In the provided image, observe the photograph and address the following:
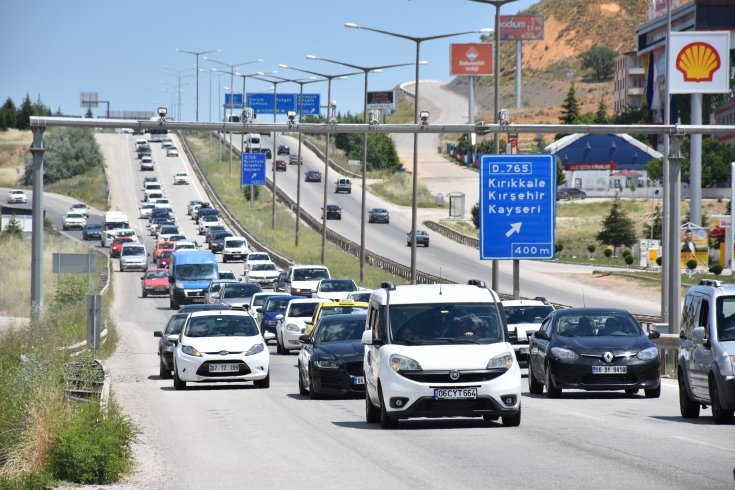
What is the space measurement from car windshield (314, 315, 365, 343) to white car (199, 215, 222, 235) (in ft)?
263

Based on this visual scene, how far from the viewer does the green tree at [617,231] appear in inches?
4003

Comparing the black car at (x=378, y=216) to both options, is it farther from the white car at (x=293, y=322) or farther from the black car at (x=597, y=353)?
the black car at (x=597, y=353)

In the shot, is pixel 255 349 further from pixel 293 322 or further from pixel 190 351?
pixel 293 322

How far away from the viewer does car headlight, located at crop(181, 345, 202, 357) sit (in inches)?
1097

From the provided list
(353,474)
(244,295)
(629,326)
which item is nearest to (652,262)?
(244,295)

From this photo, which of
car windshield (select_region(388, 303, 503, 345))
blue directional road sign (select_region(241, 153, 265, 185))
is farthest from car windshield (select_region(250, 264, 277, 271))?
car windshield (select_region(388, 303, 503, 345))

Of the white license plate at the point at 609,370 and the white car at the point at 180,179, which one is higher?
the white car at the point at 180,179

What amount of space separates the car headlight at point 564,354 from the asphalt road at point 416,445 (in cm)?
75

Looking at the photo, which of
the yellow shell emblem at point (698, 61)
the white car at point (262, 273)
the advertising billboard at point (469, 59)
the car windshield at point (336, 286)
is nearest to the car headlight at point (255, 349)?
the car windshield at point (336, 286)

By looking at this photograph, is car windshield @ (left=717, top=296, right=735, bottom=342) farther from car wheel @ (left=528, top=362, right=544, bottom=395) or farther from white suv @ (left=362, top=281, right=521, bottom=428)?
car wheel @ (left=528, top=362, right=544, bottom=395)

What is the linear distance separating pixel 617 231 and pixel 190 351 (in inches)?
3037

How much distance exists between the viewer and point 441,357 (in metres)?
18.5

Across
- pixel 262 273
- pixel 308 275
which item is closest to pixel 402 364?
pixel 308 275

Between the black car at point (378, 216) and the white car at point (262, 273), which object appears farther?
the black car at point (378, 216)
